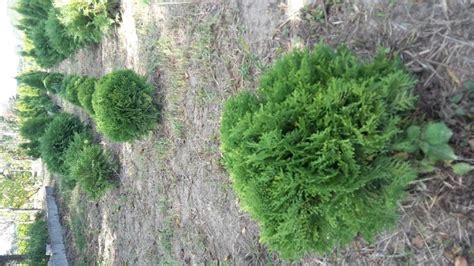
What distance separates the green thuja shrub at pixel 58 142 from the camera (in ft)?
28.3

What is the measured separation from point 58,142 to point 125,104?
3.53 metres

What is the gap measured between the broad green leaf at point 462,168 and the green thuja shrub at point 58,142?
24.6 ft

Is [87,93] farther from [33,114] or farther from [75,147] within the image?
[33,114]

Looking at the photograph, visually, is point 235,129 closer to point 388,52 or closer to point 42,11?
point 388,52

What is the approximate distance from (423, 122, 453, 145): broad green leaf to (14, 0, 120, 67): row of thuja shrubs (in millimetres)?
6354

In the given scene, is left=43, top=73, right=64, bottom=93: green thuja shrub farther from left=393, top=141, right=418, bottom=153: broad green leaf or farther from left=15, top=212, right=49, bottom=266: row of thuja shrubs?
left=393, top=141, right=418, bottom=153: broad green leaf

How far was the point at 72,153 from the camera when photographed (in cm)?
809

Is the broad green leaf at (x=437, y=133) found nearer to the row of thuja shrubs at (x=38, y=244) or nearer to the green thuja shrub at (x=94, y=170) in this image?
the green thuja shrub at (x=94, y=170)

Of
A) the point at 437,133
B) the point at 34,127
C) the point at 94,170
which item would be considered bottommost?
the point at 34,127

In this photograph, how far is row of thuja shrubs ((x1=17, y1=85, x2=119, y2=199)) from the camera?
290 inches

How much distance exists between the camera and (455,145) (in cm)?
281

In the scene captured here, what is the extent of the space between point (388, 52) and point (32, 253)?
37.8 ft

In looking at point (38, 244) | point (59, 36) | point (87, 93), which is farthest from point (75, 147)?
point (38, 244)

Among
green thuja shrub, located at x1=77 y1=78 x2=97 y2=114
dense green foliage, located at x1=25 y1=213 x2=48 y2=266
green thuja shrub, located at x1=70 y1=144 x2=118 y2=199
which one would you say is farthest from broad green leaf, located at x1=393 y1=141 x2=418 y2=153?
dense green foliage, located at x1=25 y1=213 x2=48 y2=266
